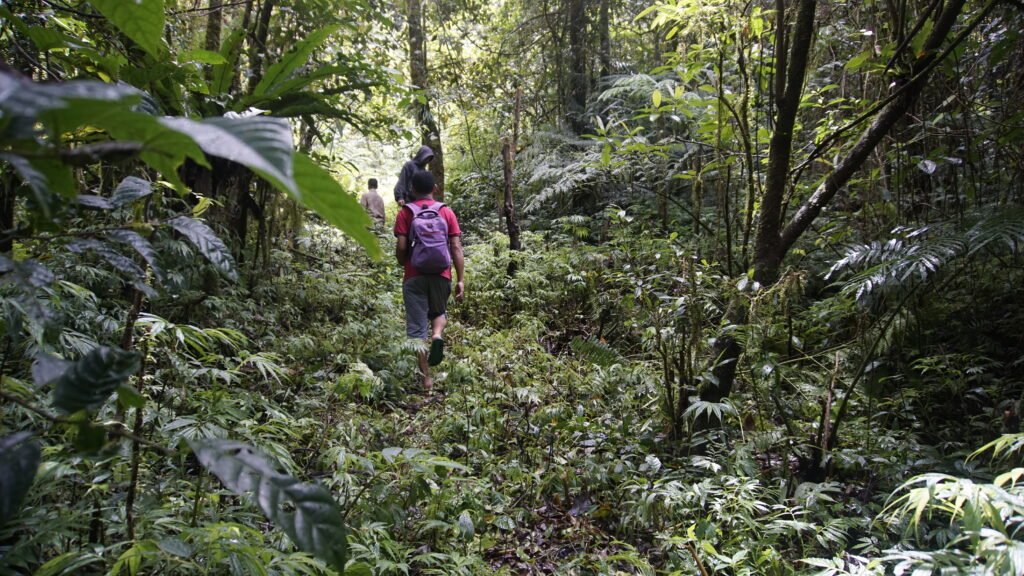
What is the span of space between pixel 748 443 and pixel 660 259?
1.87m

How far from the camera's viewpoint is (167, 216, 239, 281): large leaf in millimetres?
937

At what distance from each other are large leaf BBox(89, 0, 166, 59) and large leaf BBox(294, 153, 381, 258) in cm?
53

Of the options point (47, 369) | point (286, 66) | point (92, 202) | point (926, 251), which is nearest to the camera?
point (47, 369)

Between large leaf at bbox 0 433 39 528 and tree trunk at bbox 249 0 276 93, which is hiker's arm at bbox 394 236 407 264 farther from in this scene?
large leaf at bbox 0 433 39 528

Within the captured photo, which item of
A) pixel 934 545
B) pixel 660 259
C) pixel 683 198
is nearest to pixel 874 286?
pixel 934 545

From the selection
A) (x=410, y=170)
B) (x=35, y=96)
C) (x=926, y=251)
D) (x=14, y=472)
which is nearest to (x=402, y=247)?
(x=410, y=170)

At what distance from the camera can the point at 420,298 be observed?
15.7 feet

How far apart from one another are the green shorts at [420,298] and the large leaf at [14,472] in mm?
4145

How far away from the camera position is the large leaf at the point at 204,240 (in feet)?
3.07

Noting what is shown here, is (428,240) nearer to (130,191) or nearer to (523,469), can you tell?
(523,469)

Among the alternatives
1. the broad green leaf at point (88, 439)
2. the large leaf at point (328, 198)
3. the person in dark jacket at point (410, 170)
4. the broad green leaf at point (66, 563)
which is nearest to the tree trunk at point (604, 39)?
the person in dark jacket at point (410, 170)

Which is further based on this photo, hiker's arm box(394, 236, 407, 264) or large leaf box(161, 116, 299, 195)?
hiker's arm box(394, 236, 407, 264)

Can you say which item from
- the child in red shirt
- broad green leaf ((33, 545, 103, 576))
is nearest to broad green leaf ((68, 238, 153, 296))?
broad green leaf ((33, 545, 103, 576))

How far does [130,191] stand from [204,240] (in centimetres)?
Result: 14
